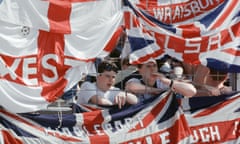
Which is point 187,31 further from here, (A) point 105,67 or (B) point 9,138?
(B) point 9,138

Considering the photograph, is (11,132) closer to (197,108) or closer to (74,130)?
(74,130)

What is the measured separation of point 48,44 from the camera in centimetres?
593

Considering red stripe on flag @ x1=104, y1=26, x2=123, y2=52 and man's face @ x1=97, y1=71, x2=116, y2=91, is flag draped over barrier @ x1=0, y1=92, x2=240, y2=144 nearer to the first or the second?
man's face @ x1=97, y1=71, x2=116, y2=91

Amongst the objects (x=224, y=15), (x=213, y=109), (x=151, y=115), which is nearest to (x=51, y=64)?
(x=151, y=115)

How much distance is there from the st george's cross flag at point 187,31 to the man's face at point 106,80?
28 cm

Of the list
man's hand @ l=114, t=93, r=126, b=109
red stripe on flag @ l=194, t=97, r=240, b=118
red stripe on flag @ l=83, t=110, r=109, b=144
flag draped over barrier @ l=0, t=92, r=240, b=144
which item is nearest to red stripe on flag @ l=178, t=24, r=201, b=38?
flag draped over barrier @ l=0, t=92, r=240, b=144

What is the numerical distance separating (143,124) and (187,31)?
102cm

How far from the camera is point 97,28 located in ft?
20.1

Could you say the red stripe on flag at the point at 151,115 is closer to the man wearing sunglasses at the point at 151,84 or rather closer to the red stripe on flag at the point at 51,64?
the man wearing sunglasses at the point at 151,84

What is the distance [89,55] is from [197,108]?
126 cm

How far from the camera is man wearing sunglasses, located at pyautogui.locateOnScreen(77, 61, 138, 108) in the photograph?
617cm

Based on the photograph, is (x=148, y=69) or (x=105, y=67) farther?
(x=148, y=69)

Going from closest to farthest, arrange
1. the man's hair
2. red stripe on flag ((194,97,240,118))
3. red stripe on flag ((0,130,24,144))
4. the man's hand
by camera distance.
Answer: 1. red stripe on flag ((0,130,24,144))
2. the man's hand
3. red stripe on flag ((194,97,240,118))
4. the man's hair

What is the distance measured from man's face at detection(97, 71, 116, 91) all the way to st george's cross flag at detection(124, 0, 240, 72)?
0.28m
